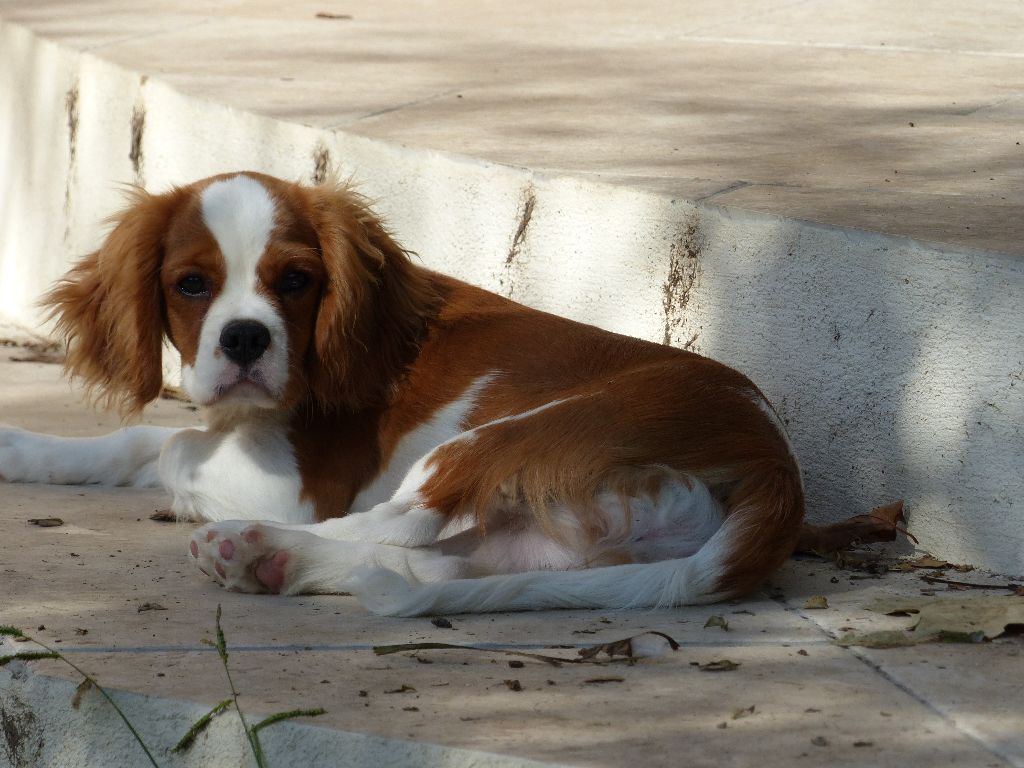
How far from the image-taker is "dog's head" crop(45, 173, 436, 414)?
4008 mm

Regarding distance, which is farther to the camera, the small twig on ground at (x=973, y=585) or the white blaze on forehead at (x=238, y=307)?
the white blaze on forehead at (x=238, y=307)

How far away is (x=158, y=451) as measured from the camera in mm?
4840

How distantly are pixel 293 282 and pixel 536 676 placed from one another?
1.50 meters

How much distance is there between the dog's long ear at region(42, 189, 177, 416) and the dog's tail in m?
1.05

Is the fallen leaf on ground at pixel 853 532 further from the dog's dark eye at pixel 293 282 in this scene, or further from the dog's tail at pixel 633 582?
the dog's dark eye at pixel 293 282

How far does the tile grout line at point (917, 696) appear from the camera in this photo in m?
2.63

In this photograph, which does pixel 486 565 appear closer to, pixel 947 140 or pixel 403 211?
pixel 403 211

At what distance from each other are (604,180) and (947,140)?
145 cm

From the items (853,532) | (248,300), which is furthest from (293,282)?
(853,532)

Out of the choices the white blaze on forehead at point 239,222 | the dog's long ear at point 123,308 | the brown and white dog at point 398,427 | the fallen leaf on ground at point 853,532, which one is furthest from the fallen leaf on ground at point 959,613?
the dog's long ear at point 123,308

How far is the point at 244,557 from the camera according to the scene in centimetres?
363

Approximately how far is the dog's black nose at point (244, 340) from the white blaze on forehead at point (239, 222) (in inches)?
6.3

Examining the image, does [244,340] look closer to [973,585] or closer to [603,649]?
[603,649]

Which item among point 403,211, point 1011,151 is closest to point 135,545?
point 403,211
